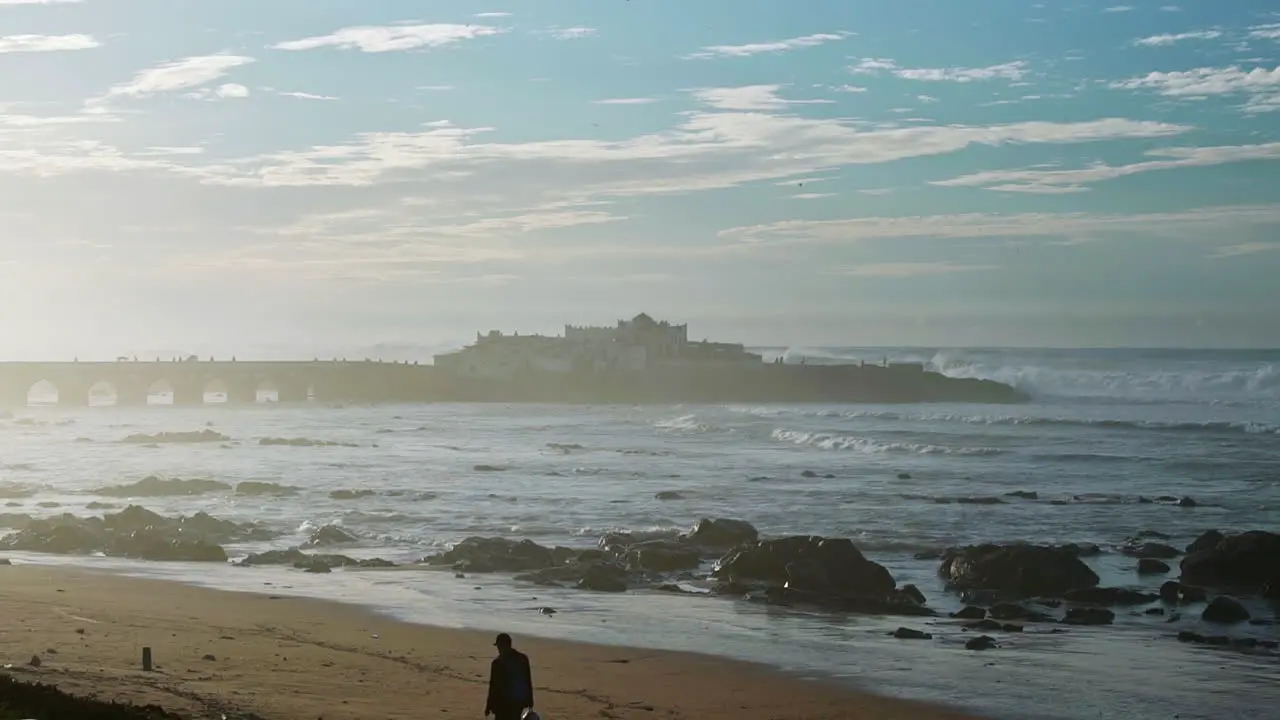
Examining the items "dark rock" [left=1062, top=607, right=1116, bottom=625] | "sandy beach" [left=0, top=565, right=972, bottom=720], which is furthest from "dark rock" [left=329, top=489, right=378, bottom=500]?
"dark rock" [left=1062, top=607, right=1116, bottom=625]

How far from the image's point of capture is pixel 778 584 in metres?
20.0

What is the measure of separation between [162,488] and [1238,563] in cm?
2619

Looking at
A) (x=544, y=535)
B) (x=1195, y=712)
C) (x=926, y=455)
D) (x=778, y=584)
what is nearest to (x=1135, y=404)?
(x=926, y=455)

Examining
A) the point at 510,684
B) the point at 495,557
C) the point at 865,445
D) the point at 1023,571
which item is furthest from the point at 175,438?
the point at 510,684

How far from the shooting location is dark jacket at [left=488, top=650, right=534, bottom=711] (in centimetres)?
927

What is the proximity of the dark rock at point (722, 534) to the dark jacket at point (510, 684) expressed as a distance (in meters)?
14.7

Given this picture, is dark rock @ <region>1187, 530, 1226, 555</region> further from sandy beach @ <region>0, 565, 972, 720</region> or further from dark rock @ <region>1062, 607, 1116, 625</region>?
sandy beach @ <region>0, 565, 972, 720</region>

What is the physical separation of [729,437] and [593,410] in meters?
35.4

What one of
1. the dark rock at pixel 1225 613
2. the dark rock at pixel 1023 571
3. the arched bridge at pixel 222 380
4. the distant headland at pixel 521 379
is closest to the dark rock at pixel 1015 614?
the dark rock at pixel 1023 571

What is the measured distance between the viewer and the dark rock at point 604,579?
65.9 feet

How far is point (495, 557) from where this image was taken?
73.5 feet

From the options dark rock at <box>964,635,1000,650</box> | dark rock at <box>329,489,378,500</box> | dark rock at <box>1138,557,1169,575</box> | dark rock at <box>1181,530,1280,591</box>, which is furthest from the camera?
dark rock at <box>329,489,378,500</box>

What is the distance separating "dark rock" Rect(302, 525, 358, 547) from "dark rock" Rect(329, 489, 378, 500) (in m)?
7.62

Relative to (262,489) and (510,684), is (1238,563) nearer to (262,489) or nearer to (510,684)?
(510,684)
